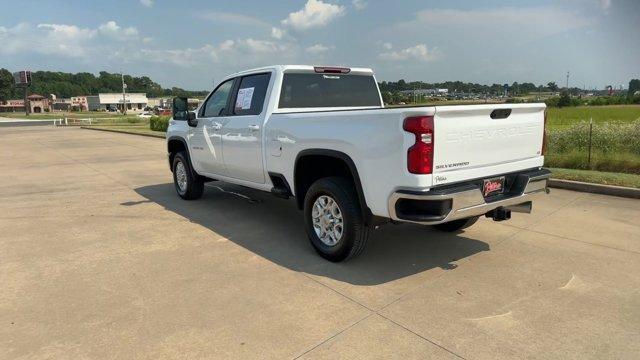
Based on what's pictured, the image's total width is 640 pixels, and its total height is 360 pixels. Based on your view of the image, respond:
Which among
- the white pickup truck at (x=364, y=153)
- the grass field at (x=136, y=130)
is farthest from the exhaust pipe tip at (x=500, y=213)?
the grass field at (x=136, y=130)

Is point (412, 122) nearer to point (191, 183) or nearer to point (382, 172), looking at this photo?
point (382, 172)

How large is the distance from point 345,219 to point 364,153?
674 mm

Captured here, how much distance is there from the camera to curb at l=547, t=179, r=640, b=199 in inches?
278

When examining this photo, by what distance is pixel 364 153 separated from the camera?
4.00 metres

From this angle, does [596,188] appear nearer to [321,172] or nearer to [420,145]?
[321,172]

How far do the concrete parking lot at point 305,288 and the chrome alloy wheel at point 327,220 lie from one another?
0.85ft

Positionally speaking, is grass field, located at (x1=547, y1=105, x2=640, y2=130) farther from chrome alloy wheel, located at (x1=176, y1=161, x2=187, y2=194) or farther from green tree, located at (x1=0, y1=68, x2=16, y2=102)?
green tree, located at (x1=0, y1=68, x2=16, y2=102)

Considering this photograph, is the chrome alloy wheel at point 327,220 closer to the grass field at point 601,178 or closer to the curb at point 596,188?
the curb at point 596,188

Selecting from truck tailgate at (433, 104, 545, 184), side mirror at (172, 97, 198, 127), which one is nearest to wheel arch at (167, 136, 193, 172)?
side mirror at (172, 97, 198, 127)

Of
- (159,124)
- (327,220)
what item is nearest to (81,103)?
(159,124)

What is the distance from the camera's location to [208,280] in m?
4.24

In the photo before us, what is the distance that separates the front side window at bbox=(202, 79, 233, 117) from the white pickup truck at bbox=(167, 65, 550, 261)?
0.33 ft

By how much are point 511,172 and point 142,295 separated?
348 cm

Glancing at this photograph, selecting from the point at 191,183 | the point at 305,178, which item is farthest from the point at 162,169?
the point at 305,178
